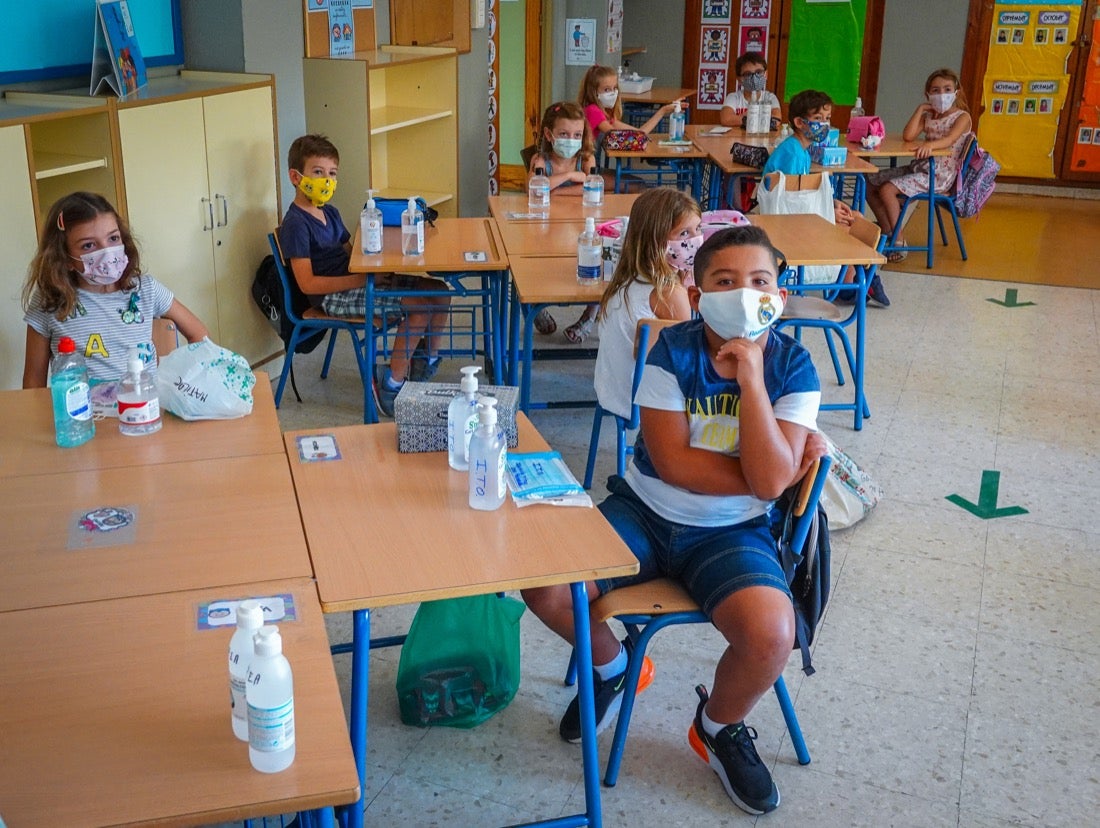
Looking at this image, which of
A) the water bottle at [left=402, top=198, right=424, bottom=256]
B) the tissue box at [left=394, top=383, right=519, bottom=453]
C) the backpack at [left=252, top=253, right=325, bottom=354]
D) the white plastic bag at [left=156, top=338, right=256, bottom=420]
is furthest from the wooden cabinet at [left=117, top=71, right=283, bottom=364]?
the tissue box at [left=394, top=383, right=519, bottom=453]

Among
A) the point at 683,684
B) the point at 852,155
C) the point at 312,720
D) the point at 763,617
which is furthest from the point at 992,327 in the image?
the point at 312,720

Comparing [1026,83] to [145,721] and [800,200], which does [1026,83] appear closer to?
[800,200]

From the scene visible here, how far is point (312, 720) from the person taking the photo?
151 centimetres

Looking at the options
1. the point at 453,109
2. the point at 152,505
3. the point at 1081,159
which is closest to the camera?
the point at 152,505

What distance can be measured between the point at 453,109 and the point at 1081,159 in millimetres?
6140

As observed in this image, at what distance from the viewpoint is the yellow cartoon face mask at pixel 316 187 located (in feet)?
14.8

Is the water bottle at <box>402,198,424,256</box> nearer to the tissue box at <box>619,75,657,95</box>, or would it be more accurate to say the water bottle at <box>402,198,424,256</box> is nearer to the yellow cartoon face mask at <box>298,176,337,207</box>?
the yellow cartoon face mask at <box>298,176,337,207</box>

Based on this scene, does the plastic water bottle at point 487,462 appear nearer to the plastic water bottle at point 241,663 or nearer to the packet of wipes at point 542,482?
the packet of wipes at point 542,482

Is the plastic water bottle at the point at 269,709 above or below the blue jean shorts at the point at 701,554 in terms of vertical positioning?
above

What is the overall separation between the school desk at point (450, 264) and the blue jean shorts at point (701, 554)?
5.97ft

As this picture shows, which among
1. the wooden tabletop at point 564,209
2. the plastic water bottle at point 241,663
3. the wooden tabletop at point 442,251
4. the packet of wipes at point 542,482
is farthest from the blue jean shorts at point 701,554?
the wooden tabletop at point 564,209

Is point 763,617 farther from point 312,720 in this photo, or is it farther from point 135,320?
point 135,320

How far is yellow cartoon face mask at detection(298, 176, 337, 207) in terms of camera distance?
4.50 metres

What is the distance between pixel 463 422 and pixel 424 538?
34 centimetres
